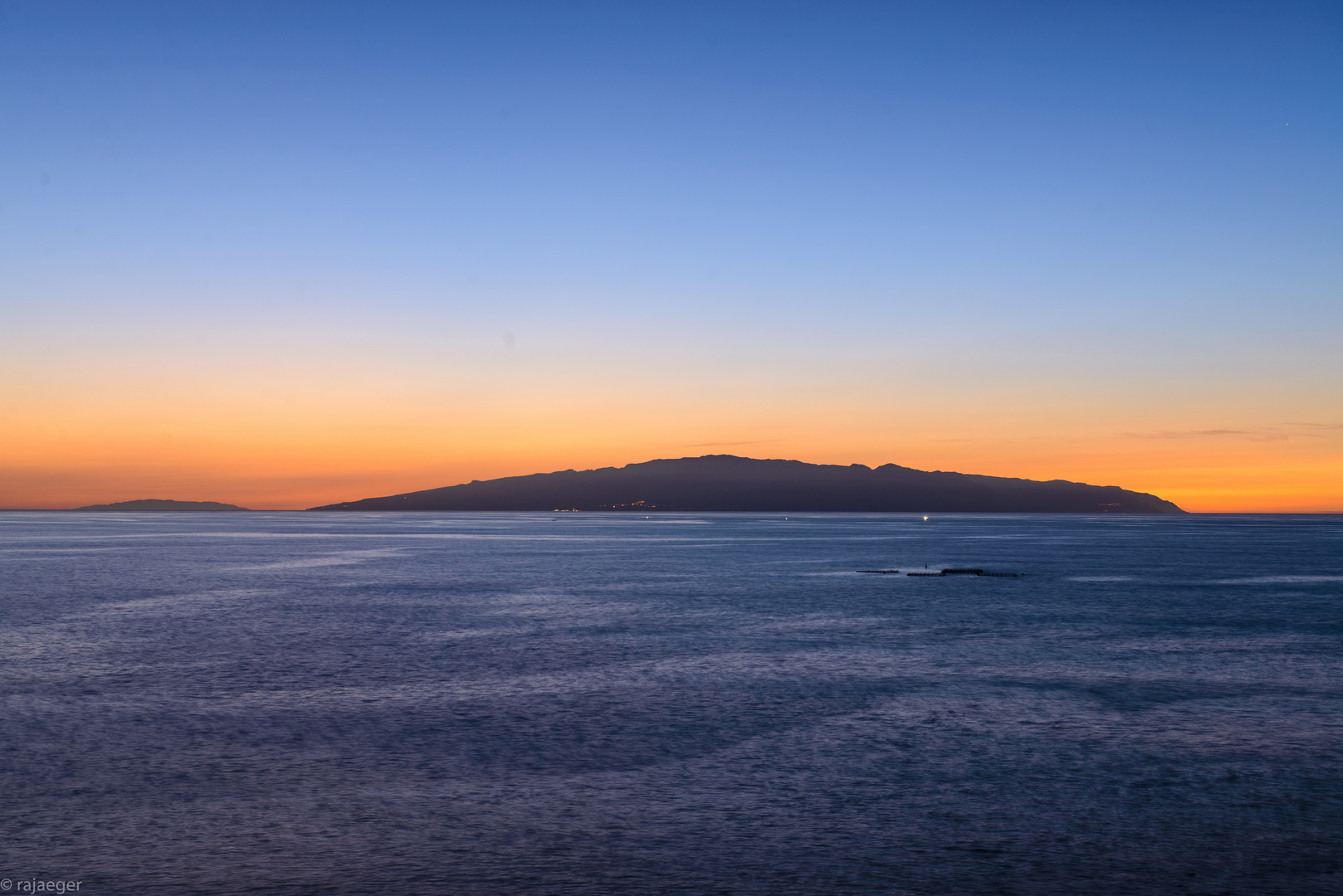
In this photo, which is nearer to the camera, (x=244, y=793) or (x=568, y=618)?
(x=244, y=793)

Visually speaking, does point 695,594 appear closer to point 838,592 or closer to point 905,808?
point 838,592

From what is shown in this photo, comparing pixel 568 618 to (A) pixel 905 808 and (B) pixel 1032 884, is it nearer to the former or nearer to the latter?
(A) pixel 905 808

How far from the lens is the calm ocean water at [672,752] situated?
9570 millimetres

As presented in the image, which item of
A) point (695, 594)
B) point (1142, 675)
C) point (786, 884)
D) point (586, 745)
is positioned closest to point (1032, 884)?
point (786, 884)

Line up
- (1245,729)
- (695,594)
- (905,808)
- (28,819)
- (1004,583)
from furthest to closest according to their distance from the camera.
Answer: (1004,583), (695,594), (1245,729), (905,808), (28,819)

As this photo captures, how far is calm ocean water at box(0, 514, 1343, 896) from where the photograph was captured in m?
9.57

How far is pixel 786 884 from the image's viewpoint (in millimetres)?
9070

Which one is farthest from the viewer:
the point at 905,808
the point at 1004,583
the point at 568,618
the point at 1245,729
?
the point at 1004,583

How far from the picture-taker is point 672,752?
14102mm

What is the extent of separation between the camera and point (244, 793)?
11828 mm

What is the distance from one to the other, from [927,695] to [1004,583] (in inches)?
1221

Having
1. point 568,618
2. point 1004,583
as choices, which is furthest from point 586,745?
point 1004,583

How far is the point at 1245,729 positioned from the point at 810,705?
6.79 m

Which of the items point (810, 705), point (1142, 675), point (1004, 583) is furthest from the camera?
point (1004, 583)
